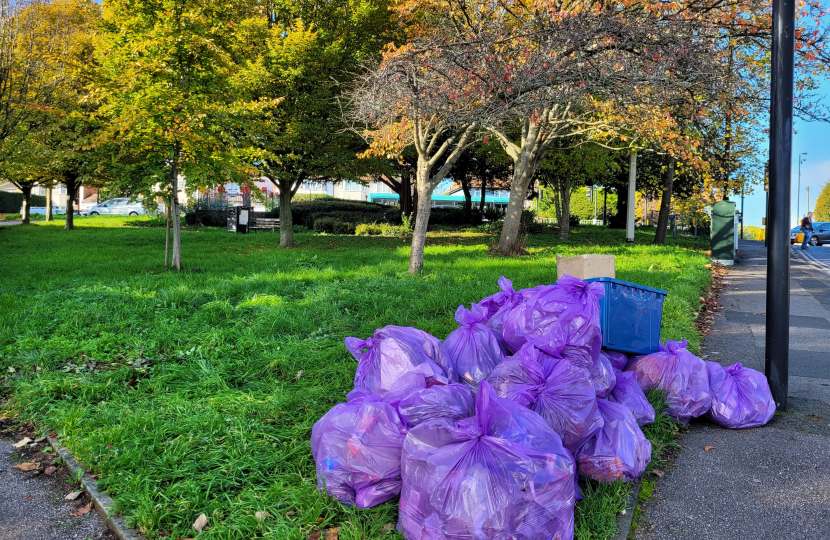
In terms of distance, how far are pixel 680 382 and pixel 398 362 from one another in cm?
221

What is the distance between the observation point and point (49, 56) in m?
11.0

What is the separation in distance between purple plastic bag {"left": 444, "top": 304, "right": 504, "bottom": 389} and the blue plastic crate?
88cm

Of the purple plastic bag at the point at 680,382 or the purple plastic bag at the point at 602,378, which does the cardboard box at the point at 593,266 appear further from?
the purple plastic bag at the point at 602,378

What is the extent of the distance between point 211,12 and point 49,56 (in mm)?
3531

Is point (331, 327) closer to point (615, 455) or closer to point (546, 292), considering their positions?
point (546, 292)

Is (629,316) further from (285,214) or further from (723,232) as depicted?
(723,232)

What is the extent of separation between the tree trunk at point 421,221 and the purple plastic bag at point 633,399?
650cm

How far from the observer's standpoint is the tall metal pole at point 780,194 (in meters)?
4.43

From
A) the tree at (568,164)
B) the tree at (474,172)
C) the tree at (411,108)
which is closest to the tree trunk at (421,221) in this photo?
the tree at (411,108)

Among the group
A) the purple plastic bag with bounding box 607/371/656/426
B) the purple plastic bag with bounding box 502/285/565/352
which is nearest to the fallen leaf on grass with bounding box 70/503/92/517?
the purple plastic bag with bounding box 502/285/565/352

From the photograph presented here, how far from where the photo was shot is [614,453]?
315cm

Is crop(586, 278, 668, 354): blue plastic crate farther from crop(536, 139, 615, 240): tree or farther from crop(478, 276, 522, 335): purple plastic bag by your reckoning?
crop(536, 139, 615, 240): tree

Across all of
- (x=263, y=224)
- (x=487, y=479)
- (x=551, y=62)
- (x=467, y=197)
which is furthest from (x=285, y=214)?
(x=467, y=197)

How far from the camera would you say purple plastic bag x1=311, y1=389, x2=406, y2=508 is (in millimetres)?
2803
